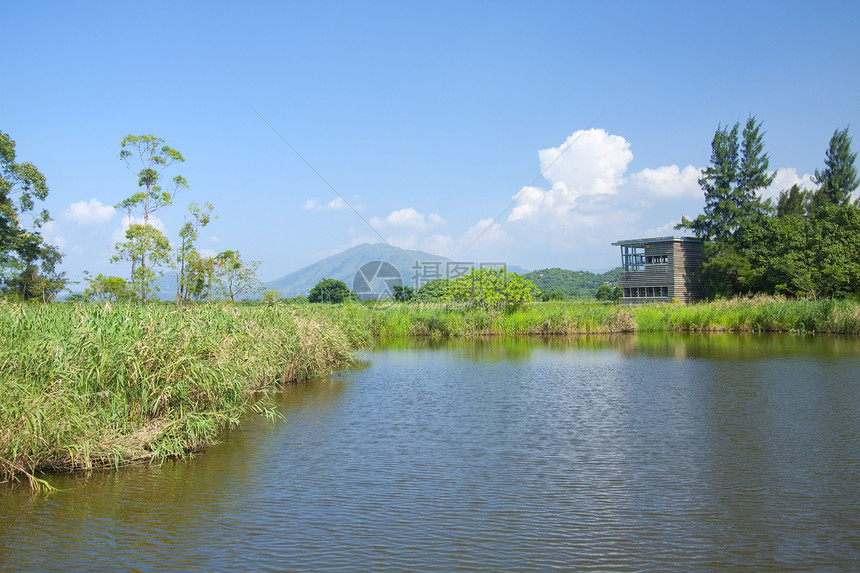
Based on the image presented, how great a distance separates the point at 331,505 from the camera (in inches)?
299

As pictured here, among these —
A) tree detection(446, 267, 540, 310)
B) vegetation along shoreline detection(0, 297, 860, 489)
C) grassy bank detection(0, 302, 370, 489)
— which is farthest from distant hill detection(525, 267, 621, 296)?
grassy bank detection(0, 302, 370, 489)

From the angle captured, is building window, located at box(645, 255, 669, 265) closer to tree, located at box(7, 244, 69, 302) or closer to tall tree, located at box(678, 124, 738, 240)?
tall tree, located at box(678, 124, 738, 240)

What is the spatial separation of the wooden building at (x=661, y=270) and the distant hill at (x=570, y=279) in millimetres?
36281

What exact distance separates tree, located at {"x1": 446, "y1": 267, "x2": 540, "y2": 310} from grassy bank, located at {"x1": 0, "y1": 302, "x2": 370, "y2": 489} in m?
24.9

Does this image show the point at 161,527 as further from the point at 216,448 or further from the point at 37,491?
the point at 216,448

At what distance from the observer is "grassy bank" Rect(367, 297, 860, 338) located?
33.8m

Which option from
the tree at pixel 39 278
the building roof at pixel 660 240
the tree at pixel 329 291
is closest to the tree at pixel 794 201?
the building roof at pixel 660 240

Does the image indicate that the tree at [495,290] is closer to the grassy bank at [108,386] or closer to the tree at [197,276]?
the tree at [197,276]

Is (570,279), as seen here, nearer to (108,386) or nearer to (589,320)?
(589,320)

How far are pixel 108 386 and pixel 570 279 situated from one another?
304ft

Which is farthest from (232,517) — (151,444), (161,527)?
(151,444)

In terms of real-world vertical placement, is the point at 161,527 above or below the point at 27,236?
below

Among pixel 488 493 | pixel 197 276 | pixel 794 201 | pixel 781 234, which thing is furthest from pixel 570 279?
pixel 488 493

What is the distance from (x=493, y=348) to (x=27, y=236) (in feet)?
82.2
